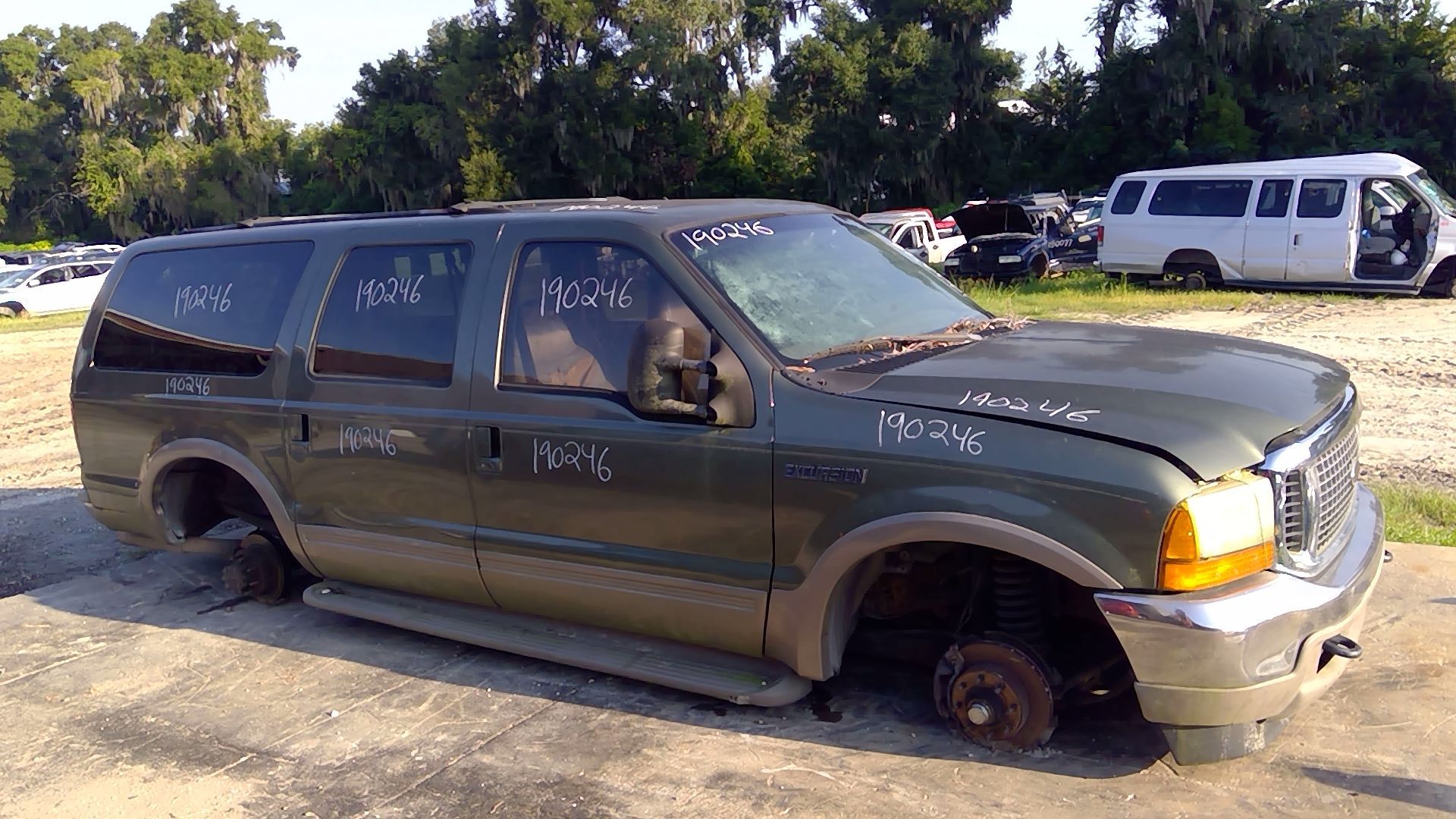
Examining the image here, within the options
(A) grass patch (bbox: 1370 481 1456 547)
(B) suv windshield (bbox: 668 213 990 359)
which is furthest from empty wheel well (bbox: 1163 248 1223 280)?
(B) suv windshield (bbox: 668 213 990 359)

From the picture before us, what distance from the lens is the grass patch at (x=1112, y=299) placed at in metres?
15.9

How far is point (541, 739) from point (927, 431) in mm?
1736

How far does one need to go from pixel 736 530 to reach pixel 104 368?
3667mm

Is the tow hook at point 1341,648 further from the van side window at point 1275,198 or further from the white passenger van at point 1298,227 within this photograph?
the van side window at point 1275,198

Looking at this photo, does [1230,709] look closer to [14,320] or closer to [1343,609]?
[1343,609]

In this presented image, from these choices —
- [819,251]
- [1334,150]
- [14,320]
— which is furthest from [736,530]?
[1334,150]

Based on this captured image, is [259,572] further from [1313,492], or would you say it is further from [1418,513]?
[1418,513]

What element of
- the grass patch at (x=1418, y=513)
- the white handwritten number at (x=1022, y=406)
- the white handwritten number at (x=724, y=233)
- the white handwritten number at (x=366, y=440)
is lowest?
the grass patch at (x=1418, y=513)

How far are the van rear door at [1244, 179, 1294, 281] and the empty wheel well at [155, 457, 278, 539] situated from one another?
15.5 meters

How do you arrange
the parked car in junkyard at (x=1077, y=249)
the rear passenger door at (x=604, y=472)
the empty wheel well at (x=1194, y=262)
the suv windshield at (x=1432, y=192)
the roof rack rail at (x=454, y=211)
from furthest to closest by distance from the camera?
the parked car in junkyard at (x=1077, y=249), the empty wheel well at (x=1194, y=262), the suv windshield at (x=1432, y=192), the roof rack rail at (x=454, y=211), the rear passenger door at (x=604, y=472)

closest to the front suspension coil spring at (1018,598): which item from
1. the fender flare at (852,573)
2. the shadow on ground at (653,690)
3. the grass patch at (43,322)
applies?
the fender flare at (852,573)

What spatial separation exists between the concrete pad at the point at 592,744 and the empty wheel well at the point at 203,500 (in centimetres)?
72

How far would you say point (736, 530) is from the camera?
12.6 ft

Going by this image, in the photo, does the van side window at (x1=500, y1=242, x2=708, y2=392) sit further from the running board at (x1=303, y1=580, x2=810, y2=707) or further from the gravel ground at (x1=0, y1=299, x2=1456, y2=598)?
the gravel ground at (x1=0, y1=299, x2=1456, y2=598)
